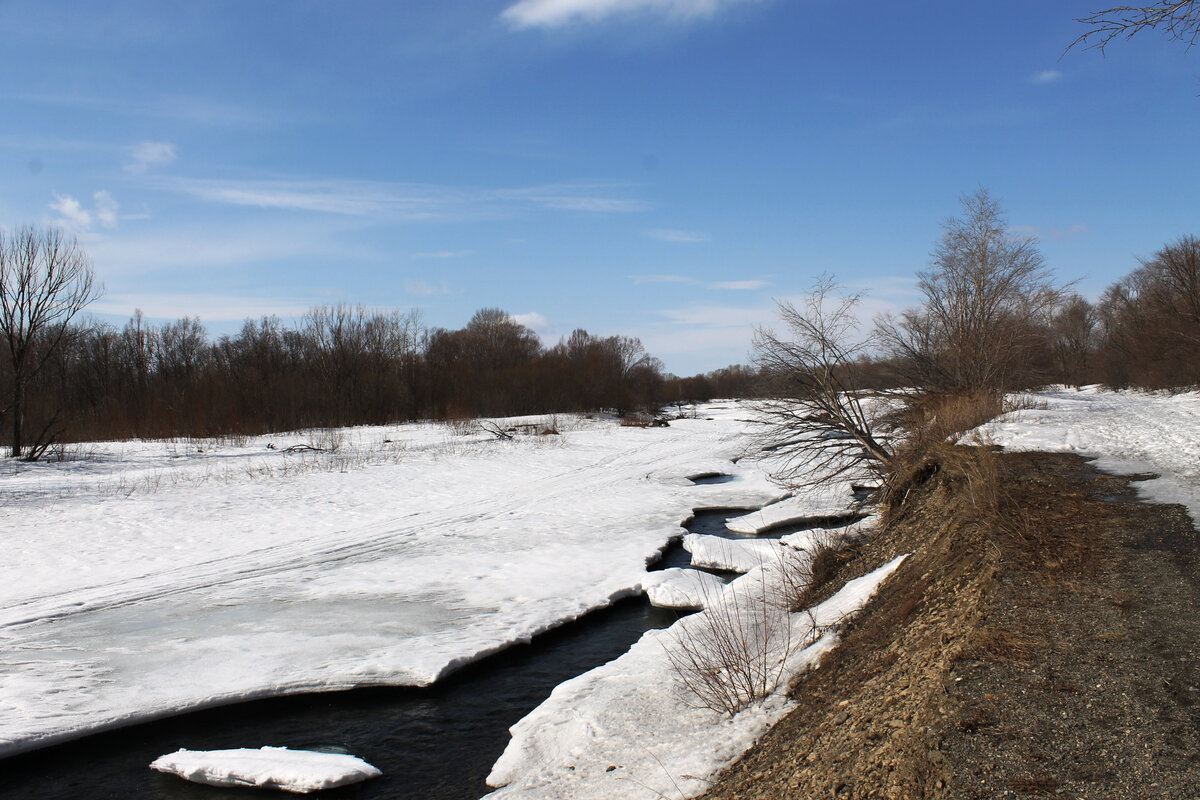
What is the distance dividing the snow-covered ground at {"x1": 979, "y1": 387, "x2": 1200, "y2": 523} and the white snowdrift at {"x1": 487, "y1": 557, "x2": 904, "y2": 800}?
3.40 m

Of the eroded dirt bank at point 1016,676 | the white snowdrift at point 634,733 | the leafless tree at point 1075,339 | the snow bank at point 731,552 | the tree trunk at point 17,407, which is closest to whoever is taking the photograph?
the eroded dirt bank at point 1016,676

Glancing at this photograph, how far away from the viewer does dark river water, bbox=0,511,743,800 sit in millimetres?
5758

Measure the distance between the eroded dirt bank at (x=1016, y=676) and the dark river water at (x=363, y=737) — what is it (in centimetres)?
290

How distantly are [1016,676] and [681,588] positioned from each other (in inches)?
256

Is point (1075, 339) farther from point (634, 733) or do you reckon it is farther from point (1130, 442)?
point (634, 733)

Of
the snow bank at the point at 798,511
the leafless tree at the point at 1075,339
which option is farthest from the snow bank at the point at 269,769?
the leafless tree at the point at 1075,339

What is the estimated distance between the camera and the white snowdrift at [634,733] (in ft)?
16.2

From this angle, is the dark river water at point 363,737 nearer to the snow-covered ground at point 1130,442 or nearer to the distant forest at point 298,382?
the snow-covered ground at point 1130,442

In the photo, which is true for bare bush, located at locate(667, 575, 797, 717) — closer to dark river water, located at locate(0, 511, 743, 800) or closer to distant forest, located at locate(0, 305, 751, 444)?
dark river water, located at locate(0, 511, 743, 800)

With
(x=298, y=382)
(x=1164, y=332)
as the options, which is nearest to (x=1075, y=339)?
(x=1164, y=332)

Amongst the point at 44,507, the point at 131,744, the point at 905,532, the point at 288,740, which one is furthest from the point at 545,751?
the point at 44,507

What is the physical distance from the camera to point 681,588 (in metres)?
10.4

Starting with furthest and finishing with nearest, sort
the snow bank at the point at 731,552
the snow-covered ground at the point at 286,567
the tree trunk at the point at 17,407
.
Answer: the tree trunk at the point at 17,407, the snow bank at the point at 731,552, the snow-covered ground at the point at 286,567

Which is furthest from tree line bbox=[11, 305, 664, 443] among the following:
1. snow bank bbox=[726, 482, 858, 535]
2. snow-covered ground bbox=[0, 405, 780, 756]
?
snow bank bbox=[726, 482, 858, 535]
